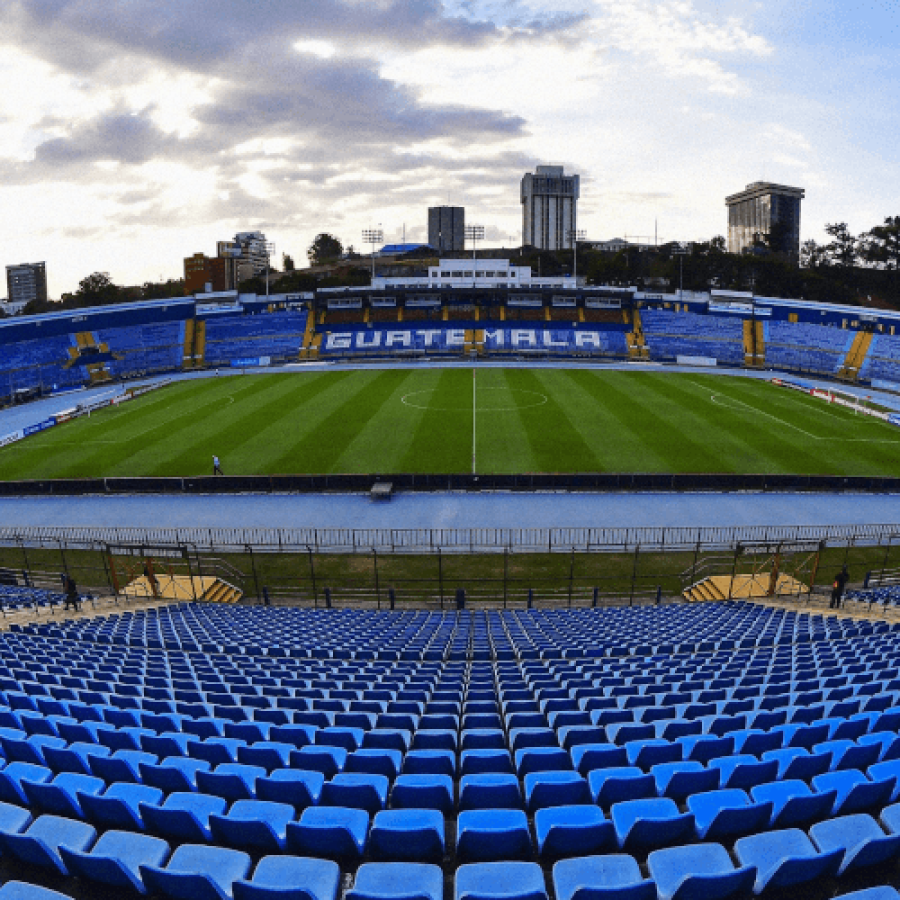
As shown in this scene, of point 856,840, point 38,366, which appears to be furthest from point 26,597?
point 38,366

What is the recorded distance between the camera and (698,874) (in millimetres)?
4043

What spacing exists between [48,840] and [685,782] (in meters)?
5.00

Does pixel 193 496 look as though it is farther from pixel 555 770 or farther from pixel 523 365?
pixel 523 365

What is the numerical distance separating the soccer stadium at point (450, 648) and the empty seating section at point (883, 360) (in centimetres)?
74

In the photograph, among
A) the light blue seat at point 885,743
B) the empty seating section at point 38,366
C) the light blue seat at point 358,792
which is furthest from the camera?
the empty seating section at point 38,366

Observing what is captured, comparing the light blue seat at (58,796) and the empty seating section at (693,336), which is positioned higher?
the empty seating section at (693,336)

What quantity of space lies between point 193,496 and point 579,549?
19197mm

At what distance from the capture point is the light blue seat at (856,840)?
423 centimetres

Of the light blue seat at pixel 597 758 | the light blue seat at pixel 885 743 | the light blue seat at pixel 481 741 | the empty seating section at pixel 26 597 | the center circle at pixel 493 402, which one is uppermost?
the center circle at pixel 493 402

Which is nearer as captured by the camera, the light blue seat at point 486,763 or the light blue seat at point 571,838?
the light blue seat at point 571,838

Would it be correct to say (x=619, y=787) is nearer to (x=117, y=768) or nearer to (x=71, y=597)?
(x=117, y=768)

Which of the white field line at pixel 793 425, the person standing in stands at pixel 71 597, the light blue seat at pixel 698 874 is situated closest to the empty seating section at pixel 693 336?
the white field line at pixel 793 425

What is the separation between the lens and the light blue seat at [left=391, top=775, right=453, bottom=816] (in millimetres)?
5496

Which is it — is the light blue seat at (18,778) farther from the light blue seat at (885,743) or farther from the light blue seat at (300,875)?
the light blue seat at (885,743)
